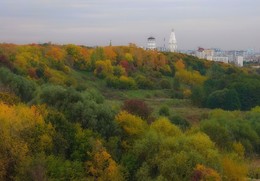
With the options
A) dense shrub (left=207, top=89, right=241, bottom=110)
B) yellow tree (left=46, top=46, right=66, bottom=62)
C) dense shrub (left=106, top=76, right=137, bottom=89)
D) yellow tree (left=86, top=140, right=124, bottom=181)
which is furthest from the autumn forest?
yellow tree (left=46, top=46, right=66, bottom=62)

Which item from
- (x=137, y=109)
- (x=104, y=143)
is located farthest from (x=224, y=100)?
(x=104, y=143)

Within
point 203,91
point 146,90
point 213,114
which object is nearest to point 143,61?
point 146,90

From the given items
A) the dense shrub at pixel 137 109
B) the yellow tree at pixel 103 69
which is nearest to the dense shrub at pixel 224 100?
the yellow tree at pixel 103 69

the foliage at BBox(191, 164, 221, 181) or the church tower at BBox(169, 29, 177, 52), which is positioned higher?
the church tower at BBox(169, 29, 177, 52)

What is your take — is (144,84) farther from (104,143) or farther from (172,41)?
(172,41)

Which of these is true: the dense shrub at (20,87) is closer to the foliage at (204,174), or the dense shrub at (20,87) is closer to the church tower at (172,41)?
the foliage at (204,174)

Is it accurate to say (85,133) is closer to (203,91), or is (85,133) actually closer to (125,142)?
(125,142)

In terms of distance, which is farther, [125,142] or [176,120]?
[176,120]

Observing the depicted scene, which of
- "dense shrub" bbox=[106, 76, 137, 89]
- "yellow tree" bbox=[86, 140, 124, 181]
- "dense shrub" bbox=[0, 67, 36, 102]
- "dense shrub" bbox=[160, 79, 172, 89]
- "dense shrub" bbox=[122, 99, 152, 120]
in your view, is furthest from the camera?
"dense shrub" bbox=[160, 79, 172, 89]

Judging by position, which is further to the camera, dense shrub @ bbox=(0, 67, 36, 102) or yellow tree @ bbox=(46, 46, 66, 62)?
yellow tree @ bbox=(46, 46, 66, 62)

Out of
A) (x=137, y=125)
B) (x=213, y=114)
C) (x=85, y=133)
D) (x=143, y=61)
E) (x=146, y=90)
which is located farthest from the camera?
(x=143, y=61)

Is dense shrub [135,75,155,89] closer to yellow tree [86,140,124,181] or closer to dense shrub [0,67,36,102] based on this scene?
dense shrub [0,67,36,102]
